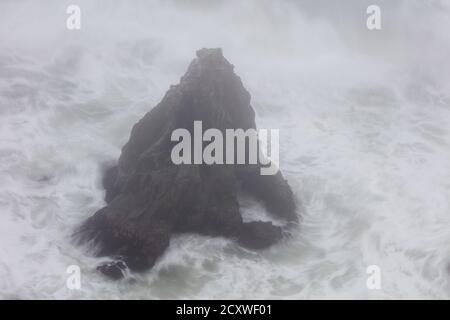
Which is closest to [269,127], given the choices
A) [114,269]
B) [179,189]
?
[179,189]

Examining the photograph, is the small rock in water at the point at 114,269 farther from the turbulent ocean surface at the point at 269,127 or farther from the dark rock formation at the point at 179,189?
the turbulent ocean surface at the point at 269,127

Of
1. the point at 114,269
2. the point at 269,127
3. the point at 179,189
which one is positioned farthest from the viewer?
the point at 269,127

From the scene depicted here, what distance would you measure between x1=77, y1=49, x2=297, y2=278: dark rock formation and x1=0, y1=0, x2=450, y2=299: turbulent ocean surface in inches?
22.7

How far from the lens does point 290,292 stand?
17672 mm

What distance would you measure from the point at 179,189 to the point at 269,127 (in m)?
9.83

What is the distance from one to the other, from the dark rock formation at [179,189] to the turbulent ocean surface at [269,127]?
1.89 feet

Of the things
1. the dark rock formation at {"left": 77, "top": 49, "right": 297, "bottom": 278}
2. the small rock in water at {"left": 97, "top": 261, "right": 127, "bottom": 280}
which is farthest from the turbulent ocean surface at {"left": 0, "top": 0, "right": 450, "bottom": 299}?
the dark rock formation at {"left": 77, "top": 49, "right": 297, "bottom": 278}

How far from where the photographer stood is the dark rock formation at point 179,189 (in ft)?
60.8

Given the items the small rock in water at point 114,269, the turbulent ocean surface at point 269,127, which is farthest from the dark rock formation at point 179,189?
the turbulent ocean surface at point 269,127

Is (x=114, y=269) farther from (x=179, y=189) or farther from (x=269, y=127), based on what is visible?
(x=269, y=127)

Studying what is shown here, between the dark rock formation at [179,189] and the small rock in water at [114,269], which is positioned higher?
the dark rock formation at [179,189]

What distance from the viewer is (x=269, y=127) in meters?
28.1

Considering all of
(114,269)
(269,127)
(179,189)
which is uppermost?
(269,127)

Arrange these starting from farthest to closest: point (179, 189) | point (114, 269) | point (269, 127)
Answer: point (269, 127) → point (179, 189) → point (114, 269)
